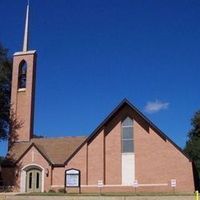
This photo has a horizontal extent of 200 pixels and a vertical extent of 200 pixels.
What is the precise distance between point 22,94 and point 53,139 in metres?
6.18

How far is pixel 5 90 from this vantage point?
54.1 m

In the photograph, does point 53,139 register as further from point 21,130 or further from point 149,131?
point 149,131

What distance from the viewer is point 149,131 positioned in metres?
41.7

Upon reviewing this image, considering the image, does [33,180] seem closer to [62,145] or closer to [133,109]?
[62,145]

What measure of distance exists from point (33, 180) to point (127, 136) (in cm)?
996

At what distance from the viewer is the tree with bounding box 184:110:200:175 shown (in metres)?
67.0

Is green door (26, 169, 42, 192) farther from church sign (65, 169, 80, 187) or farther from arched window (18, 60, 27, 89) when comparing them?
arched window (18, 60, 27, 89)

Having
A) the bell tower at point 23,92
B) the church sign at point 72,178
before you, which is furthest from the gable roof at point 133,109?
the bell tower at point 23,92


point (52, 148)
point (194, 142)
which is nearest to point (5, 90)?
point (52, 148)

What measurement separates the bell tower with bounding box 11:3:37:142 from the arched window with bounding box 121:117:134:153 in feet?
37.2

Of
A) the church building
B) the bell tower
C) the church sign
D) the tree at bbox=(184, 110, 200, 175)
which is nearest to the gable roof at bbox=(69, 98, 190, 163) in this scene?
the church building

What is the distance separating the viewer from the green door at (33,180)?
4366 centimetres

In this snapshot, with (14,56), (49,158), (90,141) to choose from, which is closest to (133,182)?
(90,141)

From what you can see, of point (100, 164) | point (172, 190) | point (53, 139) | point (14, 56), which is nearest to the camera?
point (172, 190)
